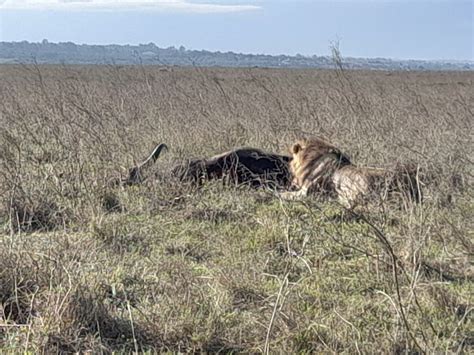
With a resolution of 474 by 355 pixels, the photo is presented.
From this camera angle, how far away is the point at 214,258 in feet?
16.8

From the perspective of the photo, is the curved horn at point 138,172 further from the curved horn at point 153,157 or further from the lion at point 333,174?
the lion at point 333,174

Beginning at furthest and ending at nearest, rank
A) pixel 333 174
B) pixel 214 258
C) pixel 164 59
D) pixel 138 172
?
pixel 164 59 < pixel 333 174 < pixel 138 172 < pixel 214 258

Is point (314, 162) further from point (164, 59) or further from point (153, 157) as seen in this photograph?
point (164, 59)

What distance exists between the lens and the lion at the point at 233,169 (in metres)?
7.25

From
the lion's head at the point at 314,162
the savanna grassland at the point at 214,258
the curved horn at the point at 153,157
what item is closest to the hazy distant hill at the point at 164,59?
the lion's head at the point at 314,162

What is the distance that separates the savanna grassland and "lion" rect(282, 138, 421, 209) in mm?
260

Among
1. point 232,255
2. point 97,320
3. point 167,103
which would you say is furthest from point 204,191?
point 167,103

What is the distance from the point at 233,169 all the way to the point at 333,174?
3.99 ft

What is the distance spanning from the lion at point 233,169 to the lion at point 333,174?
0.66 ft

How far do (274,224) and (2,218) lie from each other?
8.47 feet

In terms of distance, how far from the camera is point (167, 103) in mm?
13234

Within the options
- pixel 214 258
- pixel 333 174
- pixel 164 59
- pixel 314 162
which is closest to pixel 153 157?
pixel 314 162

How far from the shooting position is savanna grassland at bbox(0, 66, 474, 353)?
11.5 ft

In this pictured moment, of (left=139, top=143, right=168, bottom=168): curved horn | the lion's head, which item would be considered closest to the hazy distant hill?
the lion's head
